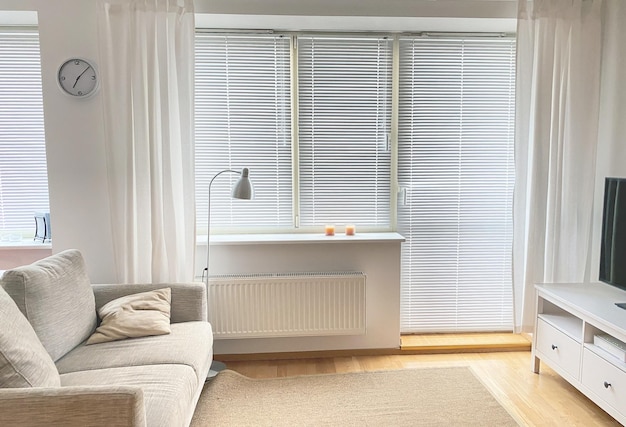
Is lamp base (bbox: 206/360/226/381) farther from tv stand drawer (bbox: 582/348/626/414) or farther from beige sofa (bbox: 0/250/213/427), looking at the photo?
tv stand drawer (bbox: 582/348/626/414)

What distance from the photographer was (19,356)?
1480 mm

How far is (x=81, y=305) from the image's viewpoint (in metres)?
2.15

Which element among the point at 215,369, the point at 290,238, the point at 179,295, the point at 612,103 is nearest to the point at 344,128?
the point at 290,238

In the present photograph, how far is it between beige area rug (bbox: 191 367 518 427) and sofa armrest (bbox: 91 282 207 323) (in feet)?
1.54

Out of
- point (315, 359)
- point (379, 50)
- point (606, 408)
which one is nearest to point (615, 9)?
point (379, 50)

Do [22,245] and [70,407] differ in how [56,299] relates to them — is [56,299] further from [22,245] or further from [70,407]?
[22,245]

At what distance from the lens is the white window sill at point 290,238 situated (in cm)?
287

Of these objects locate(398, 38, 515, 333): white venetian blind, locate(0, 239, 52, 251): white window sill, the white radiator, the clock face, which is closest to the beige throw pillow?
the white radiator

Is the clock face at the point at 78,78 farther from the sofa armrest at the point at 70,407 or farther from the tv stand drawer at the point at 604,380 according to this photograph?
the tv stand drawer at the point at 604,380

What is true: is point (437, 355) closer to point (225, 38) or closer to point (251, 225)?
point (251, 225)

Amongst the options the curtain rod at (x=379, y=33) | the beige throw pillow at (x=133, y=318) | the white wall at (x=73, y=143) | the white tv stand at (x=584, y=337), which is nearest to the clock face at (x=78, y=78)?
the white wall at (x=73, y=143)

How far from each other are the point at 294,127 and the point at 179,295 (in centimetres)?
140

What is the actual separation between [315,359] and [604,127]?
2.53 m

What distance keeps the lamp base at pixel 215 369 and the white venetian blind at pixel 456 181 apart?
142 centimetres
